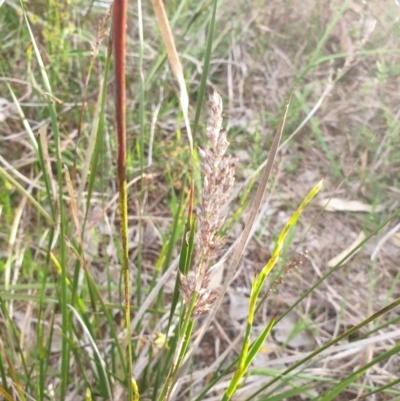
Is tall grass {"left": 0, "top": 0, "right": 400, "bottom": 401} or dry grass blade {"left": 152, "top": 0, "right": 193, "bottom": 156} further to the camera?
tall grass {"left": 0, "top": 0, "right": 400, "bottom": 401}

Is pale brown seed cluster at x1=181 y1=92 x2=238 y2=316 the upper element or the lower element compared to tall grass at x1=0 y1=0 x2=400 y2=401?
upper

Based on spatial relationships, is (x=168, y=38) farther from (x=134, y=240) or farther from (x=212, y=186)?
(x=134, y=240)

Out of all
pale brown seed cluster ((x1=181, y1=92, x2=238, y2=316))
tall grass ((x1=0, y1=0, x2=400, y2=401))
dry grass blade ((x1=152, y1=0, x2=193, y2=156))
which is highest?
dry grass blade ((x1=152, y1=0, x2=193, y2=156))

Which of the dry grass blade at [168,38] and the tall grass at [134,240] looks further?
the tall grass at [134,240]

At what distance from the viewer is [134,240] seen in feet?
→ 4.03

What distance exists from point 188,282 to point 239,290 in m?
0.81

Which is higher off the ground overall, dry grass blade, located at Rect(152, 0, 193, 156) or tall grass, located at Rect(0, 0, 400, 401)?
dry grass blade, located at Rect(152, 0, 193, 156)

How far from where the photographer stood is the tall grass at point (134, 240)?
16.4 inches

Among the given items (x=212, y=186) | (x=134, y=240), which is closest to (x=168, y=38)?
(x=212, y=186)

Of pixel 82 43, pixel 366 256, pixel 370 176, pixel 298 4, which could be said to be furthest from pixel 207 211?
pixel 298 4

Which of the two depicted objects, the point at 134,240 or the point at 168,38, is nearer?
the point at 168,38

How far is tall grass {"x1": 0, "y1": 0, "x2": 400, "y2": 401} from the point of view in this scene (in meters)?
0.42

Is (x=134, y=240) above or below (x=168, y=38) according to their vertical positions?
below

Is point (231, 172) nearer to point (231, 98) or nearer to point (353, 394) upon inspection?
point (353, 394)
